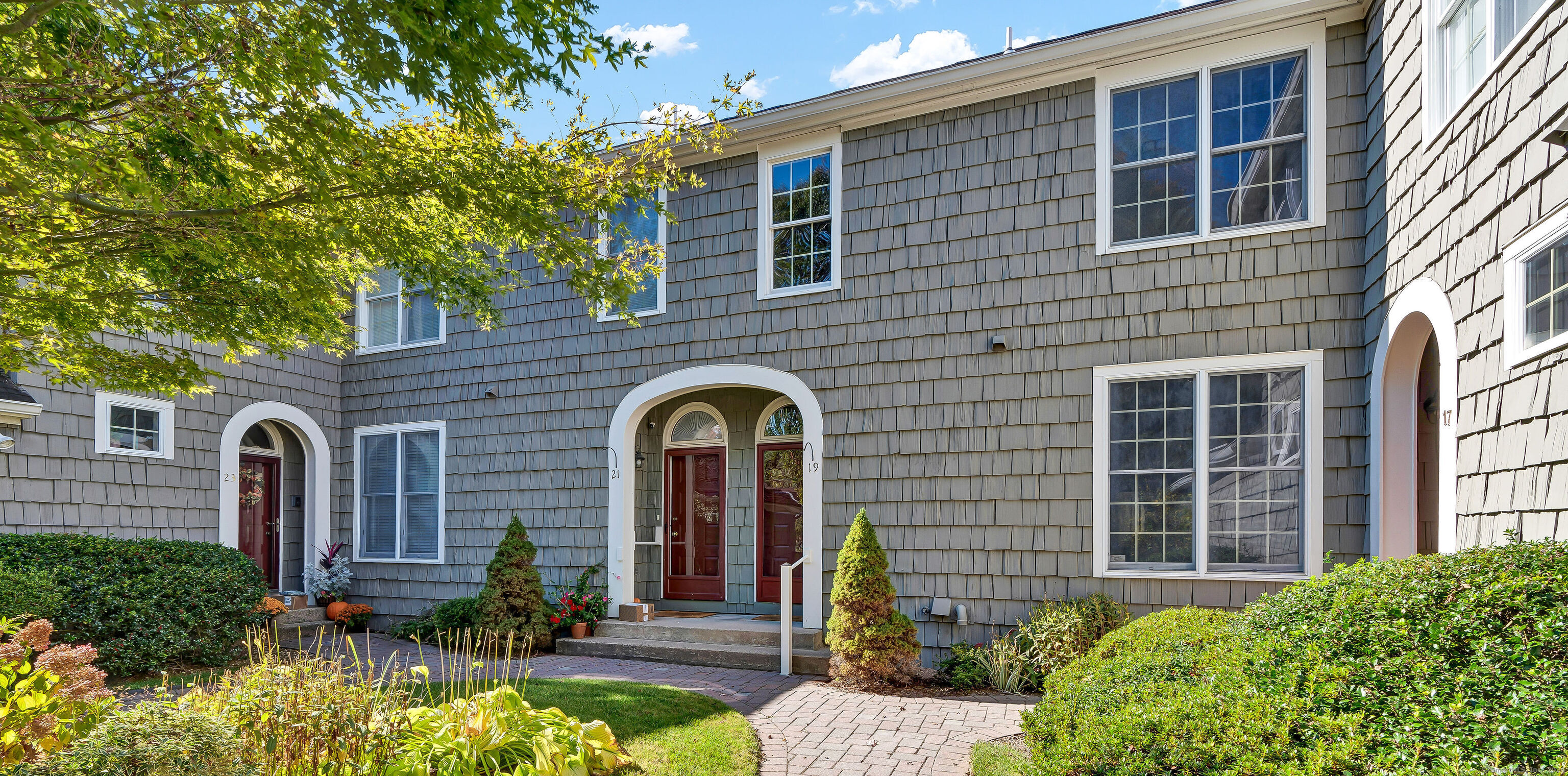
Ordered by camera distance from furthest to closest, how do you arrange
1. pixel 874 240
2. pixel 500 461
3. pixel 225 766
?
pixel 500 461
pixel 874 240
pixel 225 766

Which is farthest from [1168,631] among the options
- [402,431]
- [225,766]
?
A: [402,431]

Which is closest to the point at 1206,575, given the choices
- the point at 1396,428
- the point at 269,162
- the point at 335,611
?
the point at 1396,428

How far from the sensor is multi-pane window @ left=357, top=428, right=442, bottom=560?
11.0 meters

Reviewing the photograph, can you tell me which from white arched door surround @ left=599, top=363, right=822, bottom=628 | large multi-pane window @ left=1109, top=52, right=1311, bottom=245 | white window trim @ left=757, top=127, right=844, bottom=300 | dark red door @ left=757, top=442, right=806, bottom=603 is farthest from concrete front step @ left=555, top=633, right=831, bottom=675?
large multi-pane window @ left=1109, top=52, right=1311, bottom=245

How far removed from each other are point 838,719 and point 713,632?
2.83 meters

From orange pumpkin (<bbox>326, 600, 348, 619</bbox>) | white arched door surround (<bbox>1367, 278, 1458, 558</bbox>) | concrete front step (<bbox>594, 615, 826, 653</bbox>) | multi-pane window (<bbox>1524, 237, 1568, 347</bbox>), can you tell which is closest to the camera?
multi-pane window (<bbox>1524, 237, 1568, 347</bbox>)

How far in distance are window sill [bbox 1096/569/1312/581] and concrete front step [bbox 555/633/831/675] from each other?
254 cm

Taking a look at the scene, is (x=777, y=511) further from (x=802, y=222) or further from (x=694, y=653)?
(x=802, y=222)

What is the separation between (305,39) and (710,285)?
586 centimetres

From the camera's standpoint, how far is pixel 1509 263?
14.4 ft

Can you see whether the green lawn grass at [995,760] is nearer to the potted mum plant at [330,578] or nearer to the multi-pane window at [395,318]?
the multi-pane window at [395,318]

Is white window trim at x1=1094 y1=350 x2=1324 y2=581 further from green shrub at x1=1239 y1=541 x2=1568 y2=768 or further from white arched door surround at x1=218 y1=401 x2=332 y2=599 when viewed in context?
white arched door surround at x1=218 y1=401 x2=332 y2=599

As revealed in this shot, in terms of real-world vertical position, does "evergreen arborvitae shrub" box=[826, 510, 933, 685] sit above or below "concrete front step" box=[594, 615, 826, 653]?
above

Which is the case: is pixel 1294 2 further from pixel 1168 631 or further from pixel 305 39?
pixel 305 39
